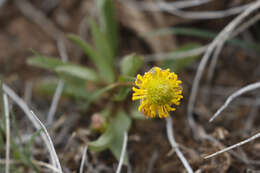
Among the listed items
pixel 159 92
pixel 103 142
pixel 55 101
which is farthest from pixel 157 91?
pixel 55 101

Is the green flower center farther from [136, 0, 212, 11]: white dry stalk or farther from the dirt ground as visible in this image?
[136, 0, 212, 11]: white dry stalk

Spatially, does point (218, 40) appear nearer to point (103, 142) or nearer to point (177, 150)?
point (177, 150)

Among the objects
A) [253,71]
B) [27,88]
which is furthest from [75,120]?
[253,71]

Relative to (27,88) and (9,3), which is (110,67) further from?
(9,3)

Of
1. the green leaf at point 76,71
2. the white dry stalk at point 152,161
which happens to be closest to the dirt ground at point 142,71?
Result: the white dry stalk at point 152,161

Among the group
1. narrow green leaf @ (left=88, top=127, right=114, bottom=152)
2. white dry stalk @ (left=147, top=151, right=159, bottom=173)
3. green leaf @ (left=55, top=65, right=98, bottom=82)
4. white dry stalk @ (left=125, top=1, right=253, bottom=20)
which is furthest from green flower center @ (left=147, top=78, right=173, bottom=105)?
white dry stalk @ (left=125, top=1, right=253, bottom=20)

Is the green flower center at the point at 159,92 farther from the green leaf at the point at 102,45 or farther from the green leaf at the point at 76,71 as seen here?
the green leaf at the point at 102,45
